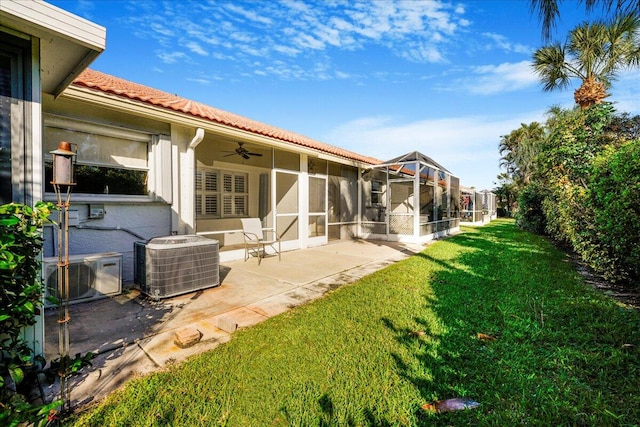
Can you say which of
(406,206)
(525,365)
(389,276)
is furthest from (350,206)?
(525,365)

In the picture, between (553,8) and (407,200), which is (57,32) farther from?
(407,200)

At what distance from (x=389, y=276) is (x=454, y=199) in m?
12.7

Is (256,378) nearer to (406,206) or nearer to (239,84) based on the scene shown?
(406,206)

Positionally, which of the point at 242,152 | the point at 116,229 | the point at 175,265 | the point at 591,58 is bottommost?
the point at 175,265

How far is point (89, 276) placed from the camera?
163 inches

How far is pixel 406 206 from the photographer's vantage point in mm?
12961

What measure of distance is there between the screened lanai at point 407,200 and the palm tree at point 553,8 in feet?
22.2

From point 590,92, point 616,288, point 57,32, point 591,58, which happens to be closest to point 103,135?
point 57,32

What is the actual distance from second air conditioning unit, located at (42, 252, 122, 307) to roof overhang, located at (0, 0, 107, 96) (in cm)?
257

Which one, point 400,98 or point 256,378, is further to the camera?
point 400,98

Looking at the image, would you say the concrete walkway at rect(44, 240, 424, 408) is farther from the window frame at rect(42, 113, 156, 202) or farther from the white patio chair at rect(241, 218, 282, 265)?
the window frame at rect(42, 113, 156, 202)

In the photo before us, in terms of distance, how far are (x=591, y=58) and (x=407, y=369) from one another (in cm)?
1406

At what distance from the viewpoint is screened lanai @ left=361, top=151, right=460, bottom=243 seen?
1114 cm

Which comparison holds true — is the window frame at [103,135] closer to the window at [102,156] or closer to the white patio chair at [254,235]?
the window at [102,156]
